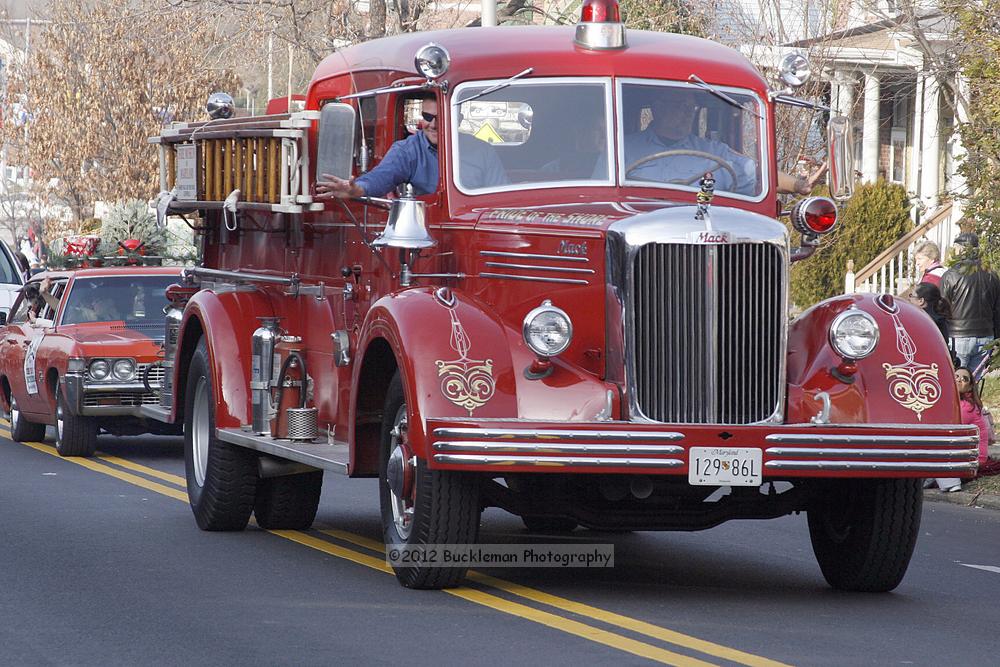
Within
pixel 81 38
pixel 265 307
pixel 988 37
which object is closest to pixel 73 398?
pixel 265 307

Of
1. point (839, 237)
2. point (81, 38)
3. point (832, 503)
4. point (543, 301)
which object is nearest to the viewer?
point (543, 301)

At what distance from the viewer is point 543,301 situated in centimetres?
869

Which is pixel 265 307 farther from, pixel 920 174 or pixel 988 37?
pixel 920 174

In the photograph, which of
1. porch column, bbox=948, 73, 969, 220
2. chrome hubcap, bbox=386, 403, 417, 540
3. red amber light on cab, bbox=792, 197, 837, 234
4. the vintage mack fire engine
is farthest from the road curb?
chrome hubcap, bbox=386, 403, 417, 540

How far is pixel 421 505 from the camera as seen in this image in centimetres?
837

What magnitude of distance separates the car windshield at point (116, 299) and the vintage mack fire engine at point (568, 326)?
6199 mm

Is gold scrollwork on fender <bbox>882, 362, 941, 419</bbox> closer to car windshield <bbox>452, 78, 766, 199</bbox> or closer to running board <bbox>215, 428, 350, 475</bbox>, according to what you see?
car windshield <bbox>452, 78, 766, 199</bbox>

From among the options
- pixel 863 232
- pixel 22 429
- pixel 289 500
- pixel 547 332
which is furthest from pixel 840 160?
pixel 863 232

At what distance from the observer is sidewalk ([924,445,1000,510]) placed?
45.8 feet

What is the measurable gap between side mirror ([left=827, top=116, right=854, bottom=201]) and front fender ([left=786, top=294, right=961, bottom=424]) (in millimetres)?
1054

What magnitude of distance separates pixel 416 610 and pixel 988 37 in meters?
8.16

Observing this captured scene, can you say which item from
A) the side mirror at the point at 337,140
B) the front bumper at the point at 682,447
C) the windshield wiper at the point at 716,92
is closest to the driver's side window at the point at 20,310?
the side mirror at the point at 337,140

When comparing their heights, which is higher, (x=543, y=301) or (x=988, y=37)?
(x=988, y=37)

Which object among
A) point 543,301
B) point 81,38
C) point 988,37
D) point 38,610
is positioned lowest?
point 38,610
